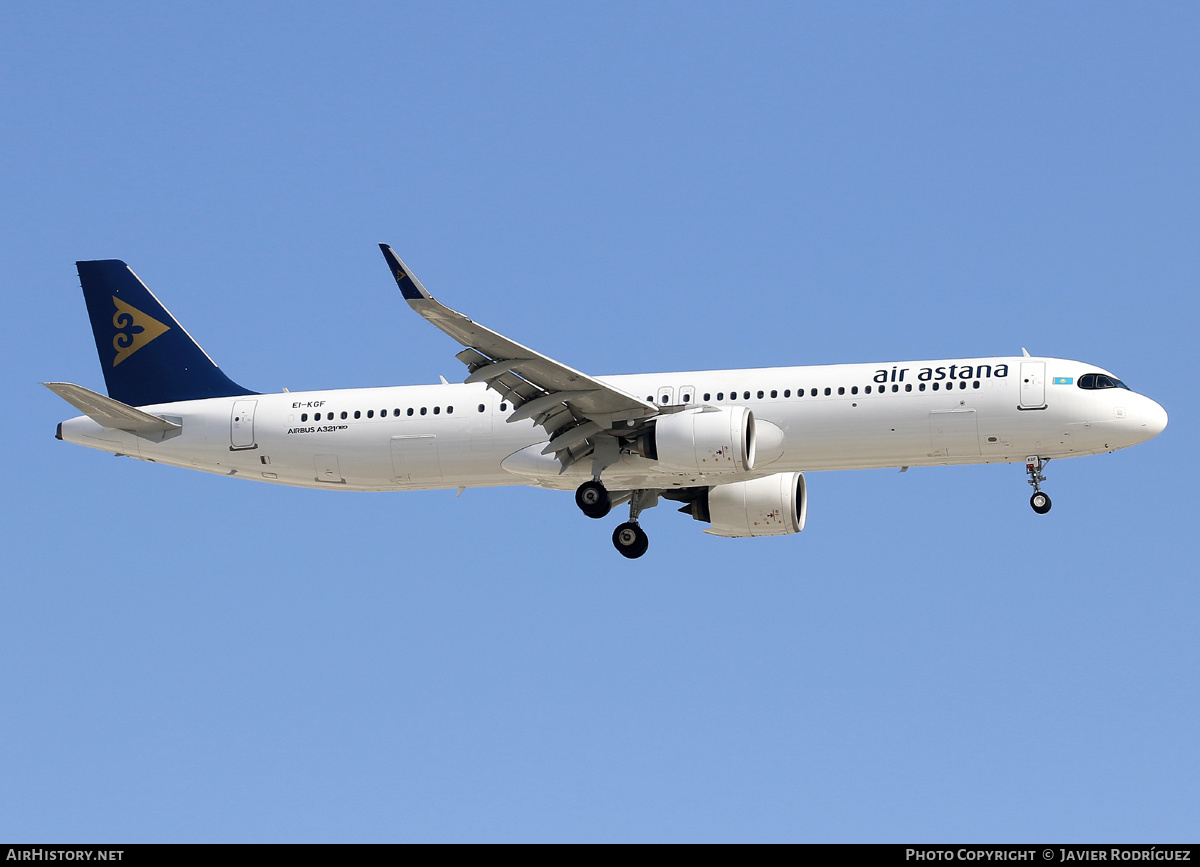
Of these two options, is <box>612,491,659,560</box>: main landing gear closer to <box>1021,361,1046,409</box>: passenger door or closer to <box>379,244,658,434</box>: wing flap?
<box>379,244,658,434</box>: wing flap

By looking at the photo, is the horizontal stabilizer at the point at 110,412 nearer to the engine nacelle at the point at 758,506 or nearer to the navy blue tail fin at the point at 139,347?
the navy blue tail fin at the point at 139,347

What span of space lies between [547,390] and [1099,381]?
13.2 meters

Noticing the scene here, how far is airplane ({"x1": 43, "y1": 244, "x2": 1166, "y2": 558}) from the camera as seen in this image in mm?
36000

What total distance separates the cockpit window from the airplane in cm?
5

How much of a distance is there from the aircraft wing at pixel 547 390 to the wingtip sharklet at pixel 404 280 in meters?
0.62

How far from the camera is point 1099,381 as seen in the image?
36.2 meters

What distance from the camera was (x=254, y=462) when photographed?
4053 centimetres

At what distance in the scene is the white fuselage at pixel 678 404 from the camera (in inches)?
1419

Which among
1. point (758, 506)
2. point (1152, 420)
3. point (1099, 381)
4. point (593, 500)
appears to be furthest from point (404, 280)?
point (1152, 420)

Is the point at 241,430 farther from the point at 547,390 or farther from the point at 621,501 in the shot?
the point at 621,501

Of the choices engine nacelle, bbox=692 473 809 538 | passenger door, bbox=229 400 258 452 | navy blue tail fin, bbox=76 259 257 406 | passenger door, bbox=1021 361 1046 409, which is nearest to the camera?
passenger door, bbox=1021 361 1046 409

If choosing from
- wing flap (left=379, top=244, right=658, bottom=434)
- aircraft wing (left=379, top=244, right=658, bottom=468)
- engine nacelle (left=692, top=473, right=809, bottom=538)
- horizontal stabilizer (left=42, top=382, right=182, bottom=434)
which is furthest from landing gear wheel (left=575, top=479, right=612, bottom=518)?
horizontal stabilizer (left=42, top=382, right=182, bottom=434)
